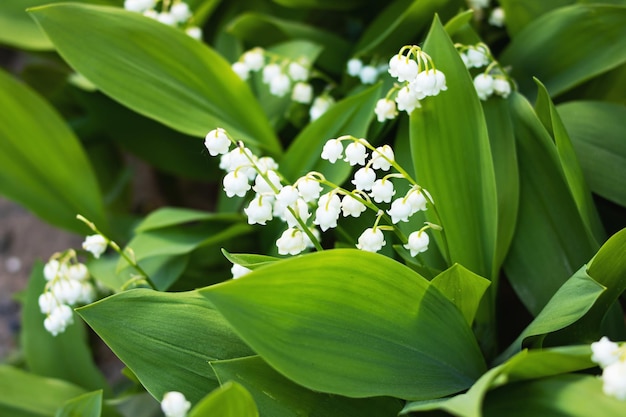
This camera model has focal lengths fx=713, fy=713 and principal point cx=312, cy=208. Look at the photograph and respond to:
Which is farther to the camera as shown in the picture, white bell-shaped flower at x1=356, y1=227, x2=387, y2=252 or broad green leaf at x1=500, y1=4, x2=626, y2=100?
broad green leaf at x1=500, y1=4, x2=626, y2=100

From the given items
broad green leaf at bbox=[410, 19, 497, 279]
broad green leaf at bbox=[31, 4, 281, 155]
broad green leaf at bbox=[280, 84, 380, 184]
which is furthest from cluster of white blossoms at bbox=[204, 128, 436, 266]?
broad green leaf at bbox=[31, 4, 281, 155]

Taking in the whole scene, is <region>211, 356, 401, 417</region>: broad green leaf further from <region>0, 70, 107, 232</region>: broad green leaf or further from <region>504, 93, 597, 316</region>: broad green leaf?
<region>0, 70, 107, 232</region>: broad green leaf

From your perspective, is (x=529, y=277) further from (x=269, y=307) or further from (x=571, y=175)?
(x=269, y=307)

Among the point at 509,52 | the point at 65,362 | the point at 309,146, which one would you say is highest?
the point at 509,52

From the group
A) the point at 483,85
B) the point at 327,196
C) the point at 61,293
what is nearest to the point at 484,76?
the point at 483,85

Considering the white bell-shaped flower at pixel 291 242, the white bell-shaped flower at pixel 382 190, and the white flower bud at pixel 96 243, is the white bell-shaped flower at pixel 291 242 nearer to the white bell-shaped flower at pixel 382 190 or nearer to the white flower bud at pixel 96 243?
the white bell-shaped flower at pixel 382 190

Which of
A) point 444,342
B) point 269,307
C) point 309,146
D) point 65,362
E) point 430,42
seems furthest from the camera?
point 65,362

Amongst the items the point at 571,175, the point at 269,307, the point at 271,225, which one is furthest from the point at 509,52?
the point at 269,307
